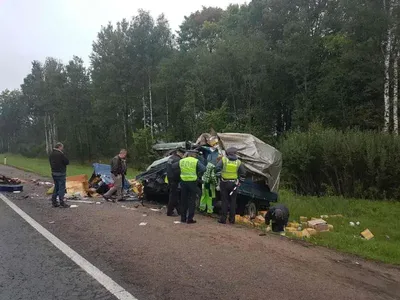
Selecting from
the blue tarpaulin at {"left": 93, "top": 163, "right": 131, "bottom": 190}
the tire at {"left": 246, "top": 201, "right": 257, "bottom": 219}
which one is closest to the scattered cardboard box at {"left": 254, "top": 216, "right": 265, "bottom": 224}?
the tire at {"left": 246, "top": 201, "right": 257, "bottom": 219}

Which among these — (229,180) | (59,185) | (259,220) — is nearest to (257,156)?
(259,220)

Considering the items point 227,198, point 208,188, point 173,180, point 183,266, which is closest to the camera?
point 183,266

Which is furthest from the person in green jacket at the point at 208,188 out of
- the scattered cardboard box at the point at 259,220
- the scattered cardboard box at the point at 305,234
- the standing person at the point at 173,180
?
the scattered cardboard box at the point at 305,234

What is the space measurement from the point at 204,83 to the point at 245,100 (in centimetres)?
433

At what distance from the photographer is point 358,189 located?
50.4 feet

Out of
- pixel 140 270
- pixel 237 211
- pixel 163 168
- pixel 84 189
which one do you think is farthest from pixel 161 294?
pixel 84 189

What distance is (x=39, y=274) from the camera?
5188 mm

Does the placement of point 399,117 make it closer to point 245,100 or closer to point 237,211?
point 245,100

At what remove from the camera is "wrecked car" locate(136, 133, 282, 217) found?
10.9m

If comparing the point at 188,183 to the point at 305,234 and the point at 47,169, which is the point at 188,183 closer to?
the point at 305,234

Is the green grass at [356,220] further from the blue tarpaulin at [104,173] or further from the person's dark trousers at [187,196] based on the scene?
Answer: the blue tarpaulin at [104,173]

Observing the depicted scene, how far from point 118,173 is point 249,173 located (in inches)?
180

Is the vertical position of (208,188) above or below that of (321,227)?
above

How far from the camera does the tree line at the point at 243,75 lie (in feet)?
80.5
